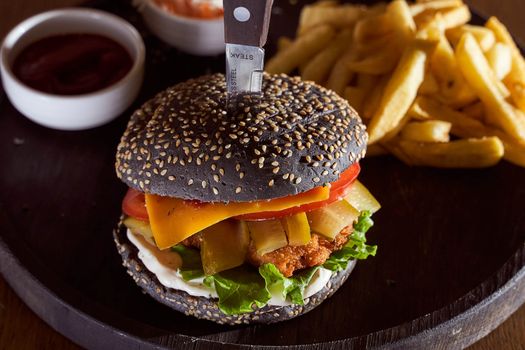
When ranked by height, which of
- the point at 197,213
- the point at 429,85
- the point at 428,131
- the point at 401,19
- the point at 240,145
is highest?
the point at 240,145

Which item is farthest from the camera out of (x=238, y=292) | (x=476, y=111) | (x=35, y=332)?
(x=476, y=111)

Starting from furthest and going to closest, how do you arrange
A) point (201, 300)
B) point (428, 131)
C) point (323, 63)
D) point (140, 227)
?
point (323, 63) < point (428, 131) < point (140, 227) < point (201, 300)

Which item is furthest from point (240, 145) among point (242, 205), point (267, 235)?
point (267, 235)

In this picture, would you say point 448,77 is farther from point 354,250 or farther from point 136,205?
point 136,205

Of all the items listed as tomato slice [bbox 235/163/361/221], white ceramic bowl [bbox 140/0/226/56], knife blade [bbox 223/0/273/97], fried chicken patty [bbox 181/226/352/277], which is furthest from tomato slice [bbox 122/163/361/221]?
white ceramic bowl [bbox 140/0/226/56]

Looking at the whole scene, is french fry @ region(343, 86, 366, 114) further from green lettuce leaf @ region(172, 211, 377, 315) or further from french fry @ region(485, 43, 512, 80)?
green lettuce leaf @ region(172, 211, 377, 315)

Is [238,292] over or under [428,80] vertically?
under
